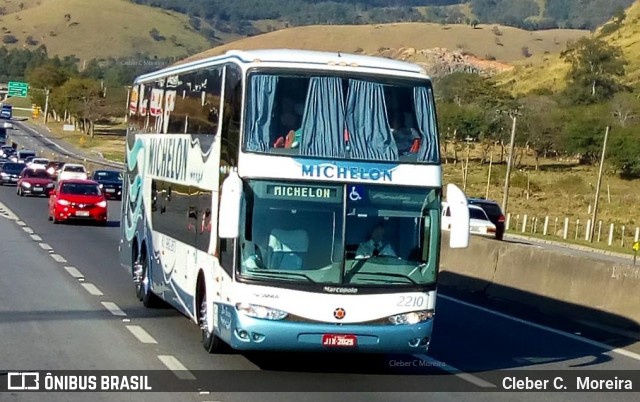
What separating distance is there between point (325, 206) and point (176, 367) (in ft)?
7.28

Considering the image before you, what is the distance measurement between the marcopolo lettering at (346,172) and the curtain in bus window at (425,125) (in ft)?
1.59

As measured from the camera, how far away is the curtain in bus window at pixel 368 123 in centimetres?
1284

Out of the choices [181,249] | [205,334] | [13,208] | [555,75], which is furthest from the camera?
[555,75]

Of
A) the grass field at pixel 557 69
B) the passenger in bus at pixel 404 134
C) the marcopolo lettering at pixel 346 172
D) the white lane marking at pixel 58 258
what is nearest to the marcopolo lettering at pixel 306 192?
the marcopolo lettering at pixel 346 172

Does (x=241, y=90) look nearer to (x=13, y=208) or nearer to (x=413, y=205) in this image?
(x=413, y=205)

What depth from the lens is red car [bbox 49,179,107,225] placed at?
37.2m

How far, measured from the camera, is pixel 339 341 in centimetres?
1237

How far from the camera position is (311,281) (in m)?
12.4

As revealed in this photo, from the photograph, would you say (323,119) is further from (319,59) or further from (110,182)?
(110,182)

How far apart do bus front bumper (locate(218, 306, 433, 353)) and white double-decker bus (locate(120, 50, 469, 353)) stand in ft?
0.04

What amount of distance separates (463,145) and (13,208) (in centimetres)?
5711

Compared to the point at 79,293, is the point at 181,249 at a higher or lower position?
higher

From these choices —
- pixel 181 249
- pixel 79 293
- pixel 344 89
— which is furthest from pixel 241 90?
pixel 79 293

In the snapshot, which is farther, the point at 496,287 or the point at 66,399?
the point at 496,287
